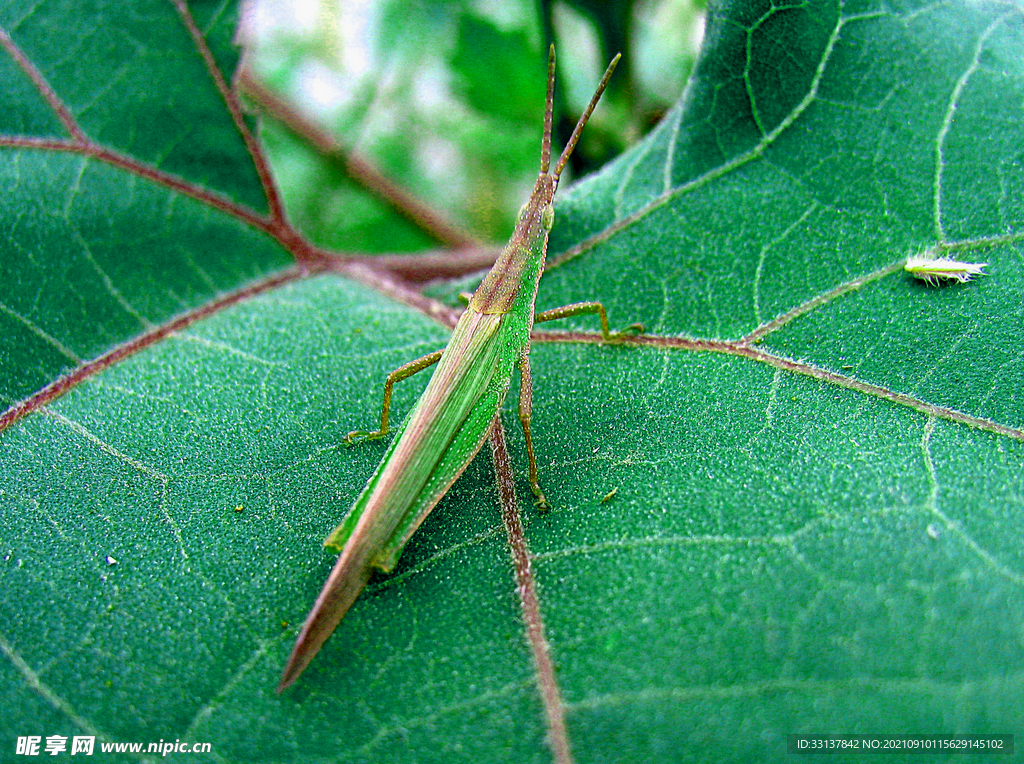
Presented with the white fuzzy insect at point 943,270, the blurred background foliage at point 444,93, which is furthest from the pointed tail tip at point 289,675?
the blurred background foliage at point 444,93

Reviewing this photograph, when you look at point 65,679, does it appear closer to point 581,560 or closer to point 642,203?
point 581,560

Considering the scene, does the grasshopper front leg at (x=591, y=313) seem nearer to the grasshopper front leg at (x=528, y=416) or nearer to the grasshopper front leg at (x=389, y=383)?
the grasshopper front leg at (x=528, y=416)

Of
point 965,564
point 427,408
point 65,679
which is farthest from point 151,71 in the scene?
point 965,564

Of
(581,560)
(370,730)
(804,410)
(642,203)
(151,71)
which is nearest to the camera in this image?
(370,730)

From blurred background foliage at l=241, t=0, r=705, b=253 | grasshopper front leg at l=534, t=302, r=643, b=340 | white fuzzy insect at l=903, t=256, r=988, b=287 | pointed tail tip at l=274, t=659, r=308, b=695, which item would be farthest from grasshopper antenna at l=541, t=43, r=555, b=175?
pointed tail tip at l=274, t=659, r=308, b=695

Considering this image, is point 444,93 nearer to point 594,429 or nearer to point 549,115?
point 549,115

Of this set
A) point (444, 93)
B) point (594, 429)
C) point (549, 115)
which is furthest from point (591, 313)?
point (444, 93)

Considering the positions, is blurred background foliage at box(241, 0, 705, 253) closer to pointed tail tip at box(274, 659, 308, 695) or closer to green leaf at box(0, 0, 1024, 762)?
green leaf at box(0, 0, 1024, 762)
